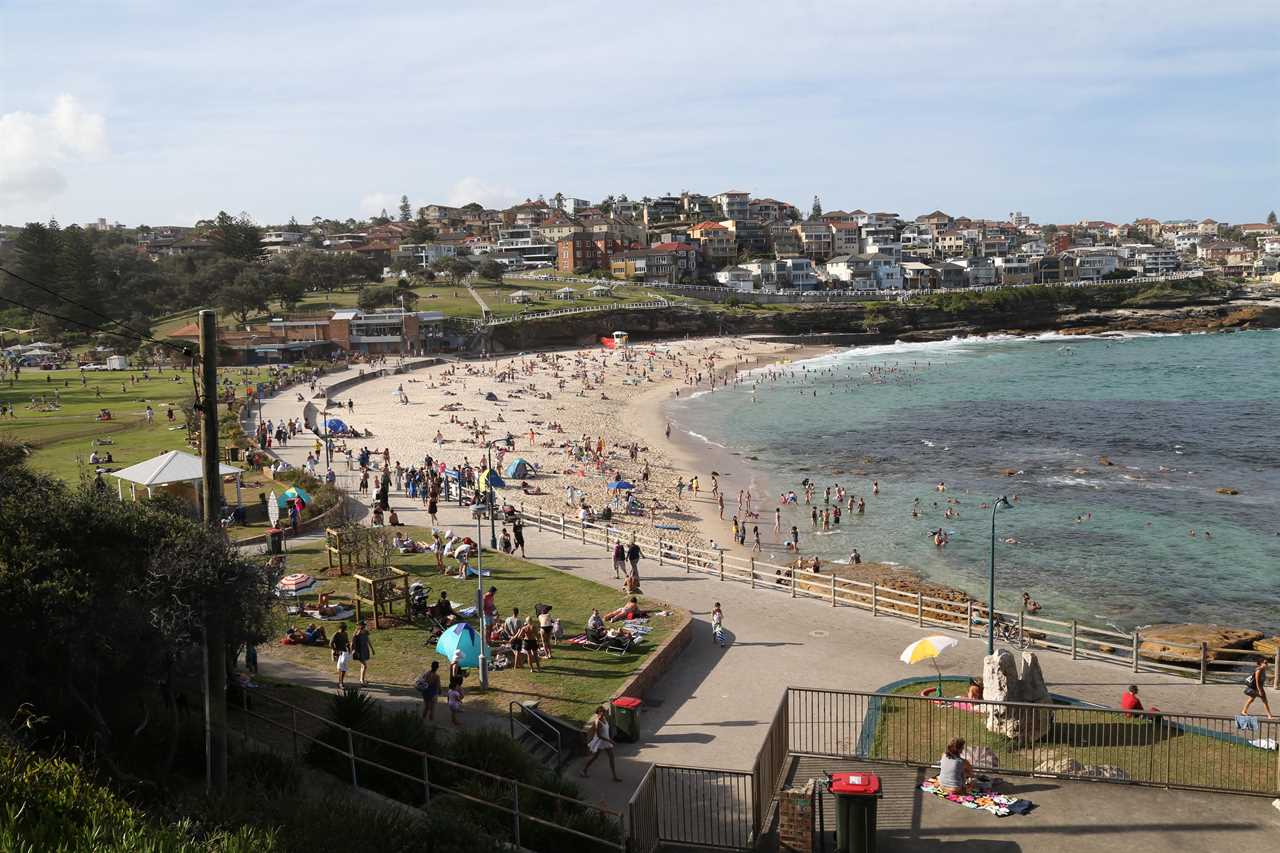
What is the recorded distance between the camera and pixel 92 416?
41.2m

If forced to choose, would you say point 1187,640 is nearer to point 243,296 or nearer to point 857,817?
point 857,817

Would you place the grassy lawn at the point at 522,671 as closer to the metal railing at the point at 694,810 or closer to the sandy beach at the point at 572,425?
the metal railing at the point at 694,810

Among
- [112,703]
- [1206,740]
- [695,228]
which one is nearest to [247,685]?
[112,703]

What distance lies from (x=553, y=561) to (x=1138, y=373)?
65.8 m

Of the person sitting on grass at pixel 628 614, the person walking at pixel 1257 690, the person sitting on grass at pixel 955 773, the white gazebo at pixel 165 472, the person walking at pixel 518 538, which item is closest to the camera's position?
the person sitting on grass at pixel 955 773

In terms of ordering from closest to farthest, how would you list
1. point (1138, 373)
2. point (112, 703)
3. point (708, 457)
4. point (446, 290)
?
point (112, 703), point (708, 457), point (1138, 373), point (446, 290)

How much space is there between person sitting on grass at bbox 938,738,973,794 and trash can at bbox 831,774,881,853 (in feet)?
4.77

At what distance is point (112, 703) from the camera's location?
9.22 meters

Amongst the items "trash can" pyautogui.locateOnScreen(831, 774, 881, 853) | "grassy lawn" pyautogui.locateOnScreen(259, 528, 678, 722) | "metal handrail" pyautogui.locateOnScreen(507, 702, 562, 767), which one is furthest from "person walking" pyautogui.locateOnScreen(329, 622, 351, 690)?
"trash can" pyautogui.locateOnScreen(831, 774, 881, 853)

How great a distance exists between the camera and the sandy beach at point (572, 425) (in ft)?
109

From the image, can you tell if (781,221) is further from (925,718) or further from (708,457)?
(925,718)

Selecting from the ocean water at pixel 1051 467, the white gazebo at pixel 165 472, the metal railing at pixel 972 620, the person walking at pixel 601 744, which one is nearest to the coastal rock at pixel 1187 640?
the metal railing at pixel 972 620

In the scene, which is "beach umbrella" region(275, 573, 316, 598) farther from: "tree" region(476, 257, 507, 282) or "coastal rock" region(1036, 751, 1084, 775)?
"tree" region(476, 257, 507, 282)

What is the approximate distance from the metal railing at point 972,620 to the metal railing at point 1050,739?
122 inches
